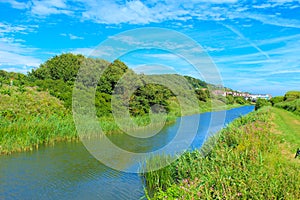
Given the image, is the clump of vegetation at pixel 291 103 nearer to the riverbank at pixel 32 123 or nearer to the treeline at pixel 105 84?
the treeline at pixel 105 84

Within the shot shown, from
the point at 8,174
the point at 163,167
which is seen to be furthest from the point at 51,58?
the point at 163,167

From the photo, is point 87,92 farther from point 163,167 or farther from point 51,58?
point 163,167

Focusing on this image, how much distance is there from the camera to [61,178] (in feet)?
27.4

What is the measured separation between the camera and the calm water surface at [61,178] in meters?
7.09

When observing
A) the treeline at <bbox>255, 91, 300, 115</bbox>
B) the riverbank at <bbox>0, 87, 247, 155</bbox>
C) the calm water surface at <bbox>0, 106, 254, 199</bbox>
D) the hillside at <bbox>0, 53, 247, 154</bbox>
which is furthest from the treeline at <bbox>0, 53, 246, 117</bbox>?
the calm water surface at <bbox>0, 106, 254, 199</bbox>

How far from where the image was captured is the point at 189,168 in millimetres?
6957

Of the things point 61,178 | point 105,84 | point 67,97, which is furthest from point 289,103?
point 61,178

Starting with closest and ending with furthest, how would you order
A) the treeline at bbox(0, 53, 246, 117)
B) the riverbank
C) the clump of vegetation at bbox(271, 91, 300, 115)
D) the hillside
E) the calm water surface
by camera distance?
the calm water surface < the riverbank < the hillside < the treeline at bbox(0, 53, 246, 117) < the clump of vegetation at bbox(271, 91, 300, 115)

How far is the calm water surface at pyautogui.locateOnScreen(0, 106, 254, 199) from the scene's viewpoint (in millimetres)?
7091

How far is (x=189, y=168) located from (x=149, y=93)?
18689 mm

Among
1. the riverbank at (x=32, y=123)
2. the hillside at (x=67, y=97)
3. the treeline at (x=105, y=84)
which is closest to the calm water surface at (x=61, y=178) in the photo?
the riverbank at (x=32, y=123)

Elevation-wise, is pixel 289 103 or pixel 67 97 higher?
pixel 289 103

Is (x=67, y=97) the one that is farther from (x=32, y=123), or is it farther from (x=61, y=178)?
(x=61, y=178)

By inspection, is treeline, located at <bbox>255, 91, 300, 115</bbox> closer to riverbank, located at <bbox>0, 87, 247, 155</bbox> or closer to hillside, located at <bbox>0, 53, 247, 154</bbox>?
hillside, located at <bbox>0, 53, 247, 154</bbox>
